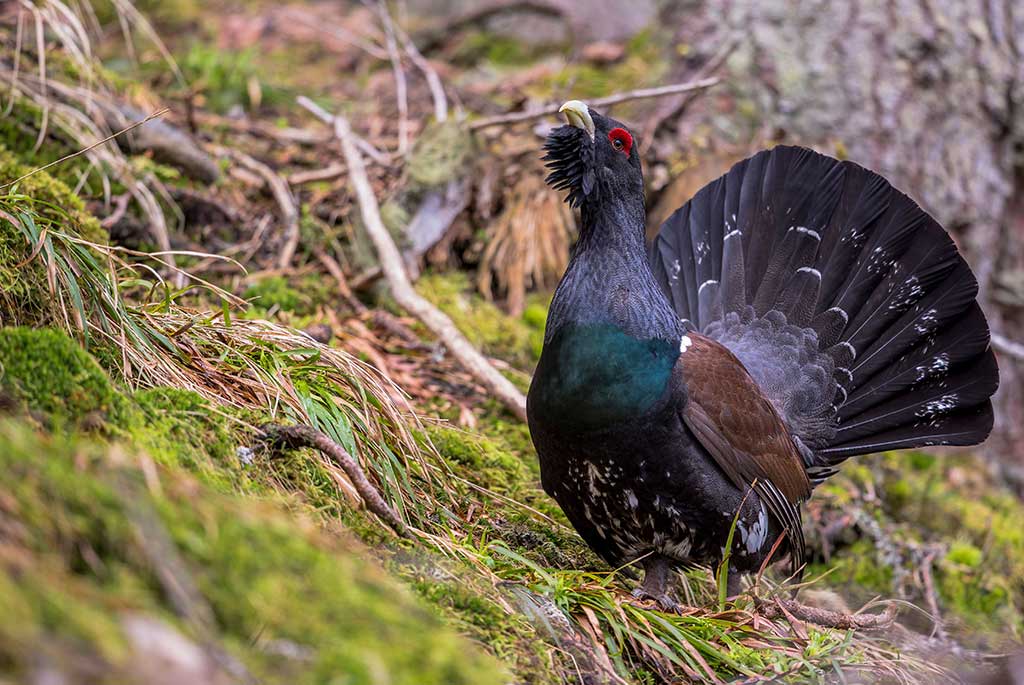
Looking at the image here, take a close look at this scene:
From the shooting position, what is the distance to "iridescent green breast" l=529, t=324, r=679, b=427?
3.75 metres

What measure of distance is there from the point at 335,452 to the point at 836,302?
9.89 feet

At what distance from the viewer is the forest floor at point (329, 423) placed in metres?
1.86

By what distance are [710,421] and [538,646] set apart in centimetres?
139

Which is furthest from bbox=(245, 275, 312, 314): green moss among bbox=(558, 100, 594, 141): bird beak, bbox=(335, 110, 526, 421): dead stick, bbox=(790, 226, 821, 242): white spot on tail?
bbox=(790, 226, 821, 242): white spot on tail

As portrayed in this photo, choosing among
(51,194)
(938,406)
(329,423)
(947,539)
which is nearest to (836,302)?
(938,406)

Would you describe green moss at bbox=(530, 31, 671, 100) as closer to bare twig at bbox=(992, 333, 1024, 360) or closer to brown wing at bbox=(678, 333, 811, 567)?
bare twig at bbox=(992, 333, 1024, 360)

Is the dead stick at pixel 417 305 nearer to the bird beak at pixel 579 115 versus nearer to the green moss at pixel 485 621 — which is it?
the bird beak at pixel 579 115

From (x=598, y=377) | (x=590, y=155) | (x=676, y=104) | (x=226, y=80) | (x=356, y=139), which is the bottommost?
(x=598, y=377)

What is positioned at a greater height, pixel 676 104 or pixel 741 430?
pixel 676 104

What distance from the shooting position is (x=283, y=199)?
6.04 metres

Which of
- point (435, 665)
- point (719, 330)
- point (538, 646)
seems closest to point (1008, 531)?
point (719, 330)

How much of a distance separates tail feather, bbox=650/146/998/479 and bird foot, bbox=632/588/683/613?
144 cm

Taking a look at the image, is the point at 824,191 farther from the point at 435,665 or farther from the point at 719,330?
the point at 435,665

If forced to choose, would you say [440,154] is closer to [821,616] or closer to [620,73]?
[620,73]
